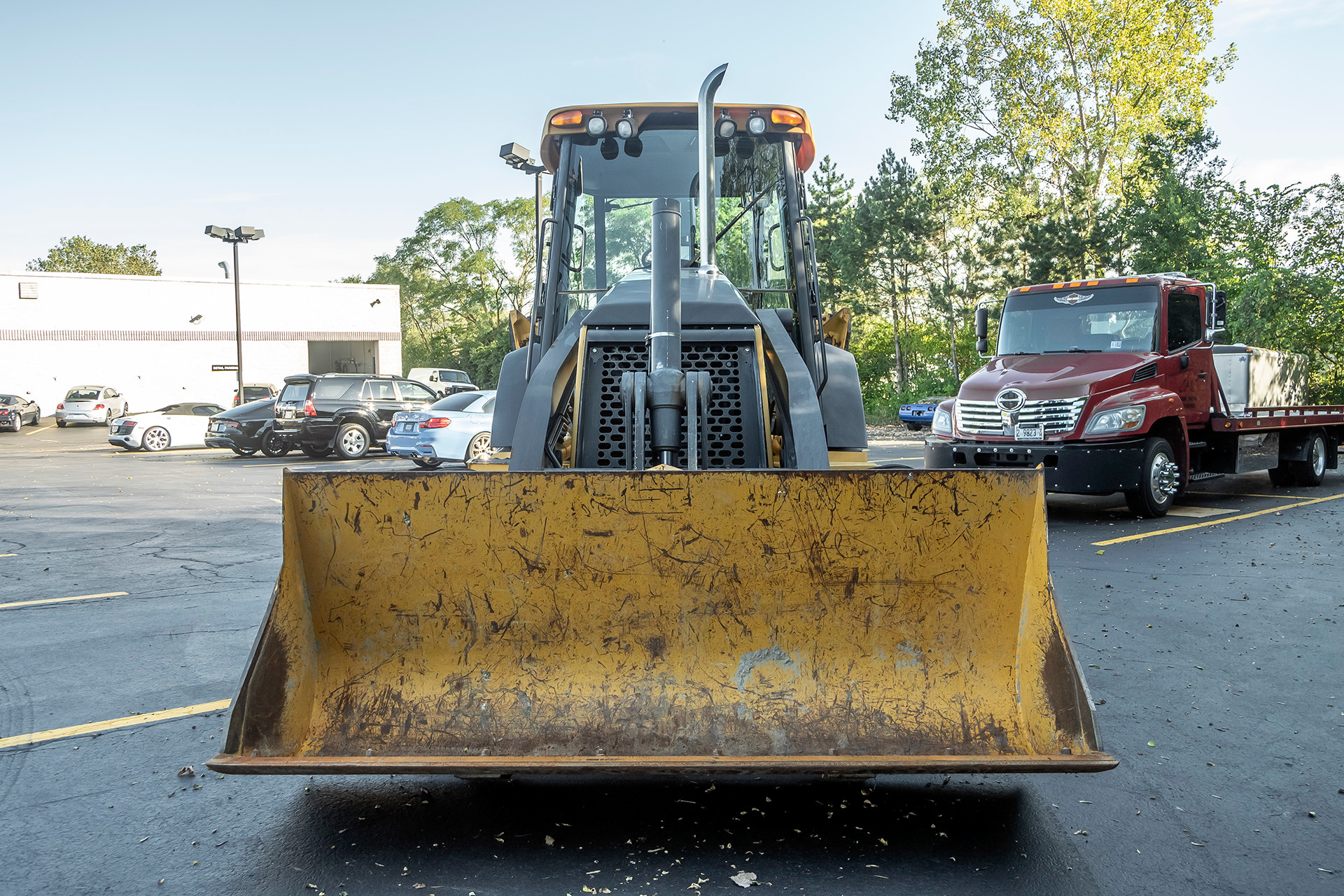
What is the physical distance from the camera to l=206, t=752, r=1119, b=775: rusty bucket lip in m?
2.83

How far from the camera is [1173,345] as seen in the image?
10352mm

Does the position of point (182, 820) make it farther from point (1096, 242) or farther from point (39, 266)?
point (39, 266)

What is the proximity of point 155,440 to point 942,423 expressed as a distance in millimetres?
22477

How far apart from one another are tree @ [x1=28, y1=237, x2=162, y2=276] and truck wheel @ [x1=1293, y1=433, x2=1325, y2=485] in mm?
78971

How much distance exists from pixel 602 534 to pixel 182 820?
165 cm

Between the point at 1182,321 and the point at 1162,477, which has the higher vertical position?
the point at 1182,321

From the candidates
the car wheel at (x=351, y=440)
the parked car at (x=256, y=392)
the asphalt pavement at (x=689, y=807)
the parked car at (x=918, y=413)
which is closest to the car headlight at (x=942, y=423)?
the asphalt pavement at (x=689, y=807)

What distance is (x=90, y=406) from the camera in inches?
1528

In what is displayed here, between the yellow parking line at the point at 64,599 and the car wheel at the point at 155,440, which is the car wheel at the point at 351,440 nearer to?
the car wheel at the point at 155,440

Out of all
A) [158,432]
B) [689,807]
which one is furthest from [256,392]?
[689,807]

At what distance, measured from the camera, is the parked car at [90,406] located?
38719 mm

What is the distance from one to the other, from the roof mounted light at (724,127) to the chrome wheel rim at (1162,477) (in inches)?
267

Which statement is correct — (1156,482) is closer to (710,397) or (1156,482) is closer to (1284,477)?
(1284,477)

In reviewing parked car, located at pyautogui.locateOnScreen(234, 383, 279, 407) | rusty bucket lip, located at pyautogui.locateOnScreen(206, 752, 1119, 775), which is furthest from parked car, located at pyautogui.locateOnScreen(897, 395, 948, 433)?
rusty bucket lip, located at pyautogui.locateOnScreen(206, 752, 1119, 775)
